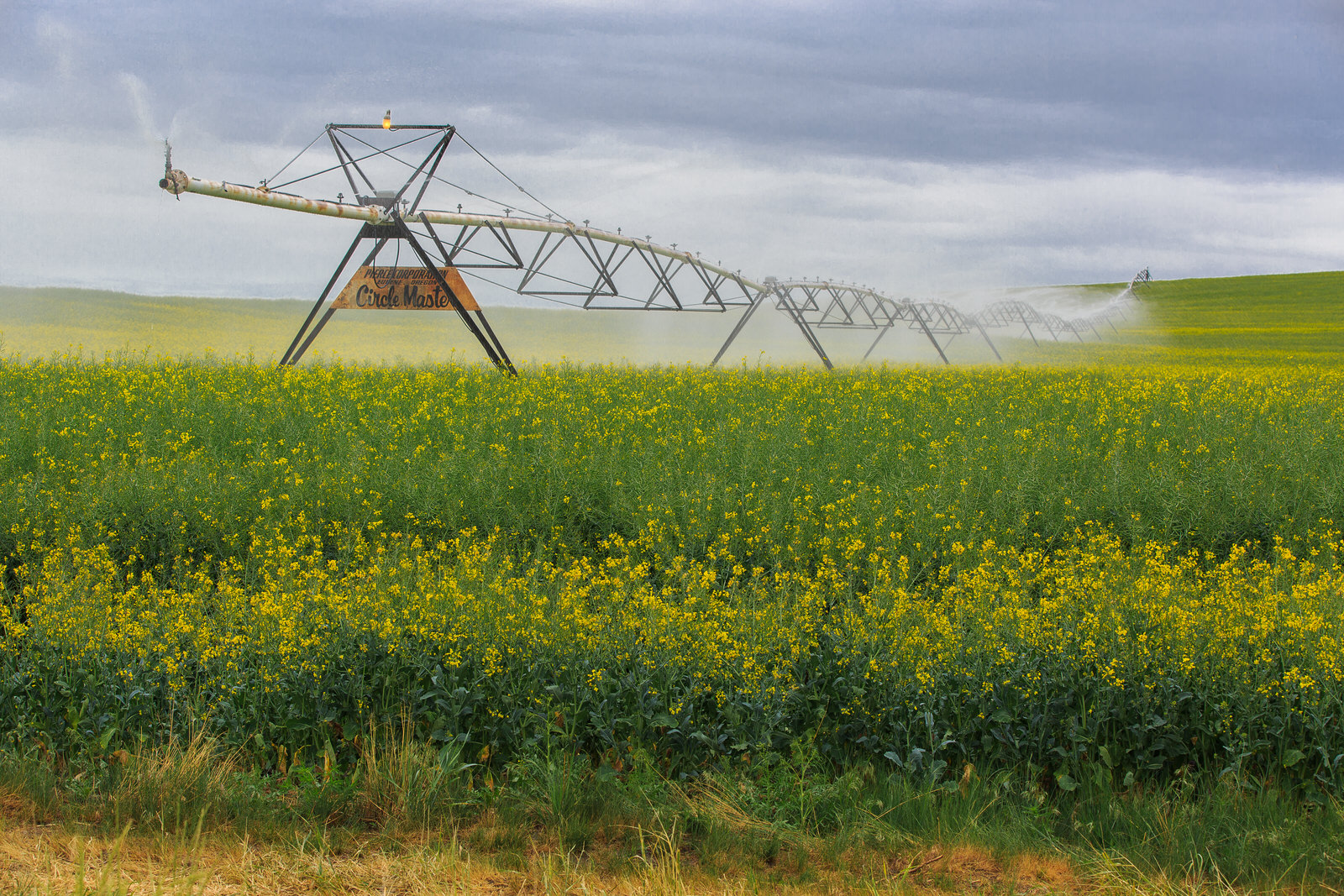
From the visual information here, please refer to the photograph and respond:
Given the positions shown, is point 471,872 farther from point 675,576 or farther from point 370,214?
point 370,214

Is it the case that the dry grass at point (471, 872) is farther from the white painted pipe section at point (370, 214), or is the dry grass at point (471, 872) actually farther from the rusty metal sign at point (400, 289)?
the rusty metal sign at point (400, 289)

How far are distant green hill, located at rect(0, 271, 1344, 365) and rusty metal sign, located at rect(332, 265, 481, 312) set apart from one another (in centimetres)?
169

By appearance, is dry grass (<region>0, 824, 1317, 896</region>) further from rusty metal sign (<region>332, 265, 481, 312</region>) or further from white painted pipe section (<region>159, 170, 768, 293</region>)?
rusty metal sign (<region>332, 265, 481, 312</region>)

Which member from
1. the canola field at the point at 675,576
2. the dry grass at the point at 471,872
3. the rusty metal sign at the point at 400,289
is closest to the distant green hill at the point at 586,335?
the rusty metal sign at the point at 400,289

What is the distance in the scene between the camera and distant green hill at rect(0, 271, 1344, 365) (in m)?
30.6

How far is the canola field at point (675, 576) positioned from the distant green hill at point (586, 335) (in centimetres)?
966

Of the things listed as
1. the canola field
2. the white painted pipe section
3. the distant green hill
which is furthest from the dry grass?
the distant green hill

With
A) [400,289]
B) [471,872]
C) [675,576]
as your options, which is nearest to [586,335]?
[400,289]

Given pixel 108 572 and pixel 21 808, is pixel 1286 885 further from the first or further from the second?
pixel 108 572

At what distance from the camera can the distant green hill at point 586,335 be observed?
100ft

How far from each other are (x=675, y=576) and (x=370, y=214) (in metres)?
11.9

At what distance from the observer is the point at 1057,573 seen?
18.9 feet

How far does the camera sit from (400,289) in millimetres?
16547

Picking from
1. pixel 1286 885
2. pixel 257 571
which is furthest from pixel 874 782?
pixel 257 571
